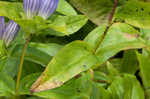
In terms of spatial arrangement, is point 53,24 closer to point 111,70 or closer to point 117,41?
point 117,41

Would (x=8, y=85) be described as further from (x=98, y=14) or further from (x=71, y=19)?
(x=98, y=14)

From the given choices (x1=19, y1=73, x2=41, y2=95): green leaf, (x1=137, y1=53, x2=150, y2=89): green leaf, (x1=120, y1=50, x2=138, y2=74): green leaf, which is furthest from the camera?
(x1=120, y1=50, x2=138, y2=74): green leaf

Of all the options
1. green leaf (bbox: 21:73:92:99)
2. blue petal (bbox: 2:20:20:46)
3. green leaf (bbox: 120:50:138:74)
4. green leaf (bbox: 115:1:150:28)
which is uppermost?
green leaf (bbox: 115:1:150:28)

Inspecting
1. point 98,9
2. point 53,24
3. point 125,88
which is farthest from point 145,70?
point 53,24

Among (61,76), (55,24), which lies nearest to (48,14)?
(55,24)

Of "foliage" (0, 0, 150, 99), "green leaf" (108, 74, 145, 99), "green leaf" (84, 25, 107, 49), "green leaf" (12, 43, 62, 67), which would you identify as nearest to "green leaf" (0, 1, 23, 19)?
"foliage" (0, 0, 150, 99)

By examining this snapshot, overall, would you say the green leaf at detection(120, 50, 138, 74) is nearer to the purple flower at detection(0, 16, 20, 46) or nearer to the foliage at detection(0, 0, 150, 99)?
the foliage at detection(0, 0, 150, 99)
